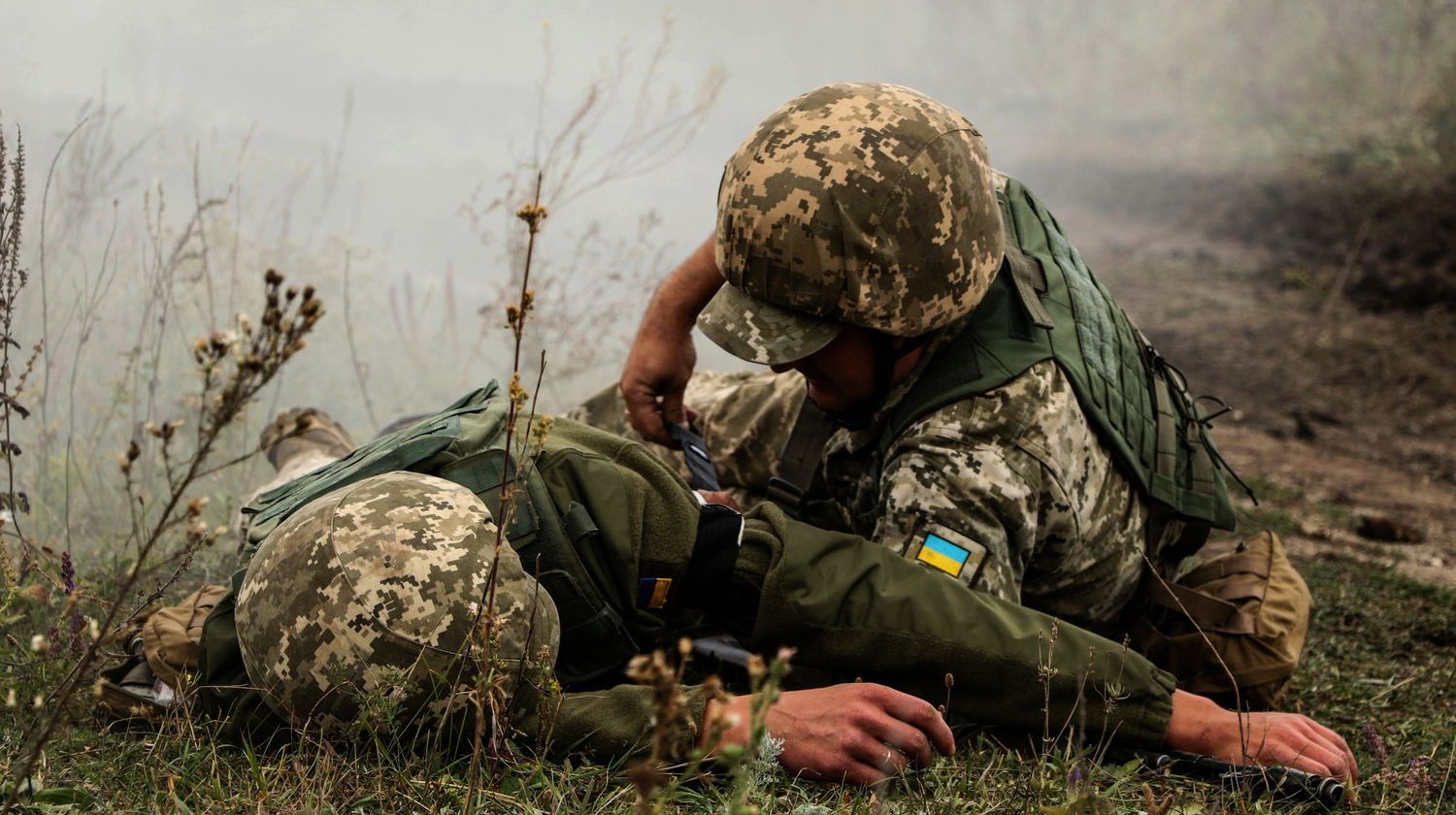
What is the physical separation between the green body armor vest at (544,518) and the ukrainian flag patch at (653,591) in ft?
0.13

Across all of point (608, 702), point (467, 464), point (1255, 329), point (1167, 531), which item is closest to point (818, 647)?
point (608, 702)

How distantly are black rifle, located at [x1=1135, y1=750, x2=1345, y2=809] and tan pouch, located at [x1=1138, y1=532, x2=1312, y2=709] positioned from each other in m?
0.35

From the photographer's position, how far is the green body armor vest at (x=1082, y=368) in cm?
286

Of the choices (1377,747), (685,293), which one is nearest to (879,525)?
(685,293)

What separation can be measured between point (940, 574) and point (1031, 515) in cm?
33

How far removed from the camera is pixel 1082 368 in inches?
115

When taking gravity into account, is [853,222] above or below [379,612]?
above

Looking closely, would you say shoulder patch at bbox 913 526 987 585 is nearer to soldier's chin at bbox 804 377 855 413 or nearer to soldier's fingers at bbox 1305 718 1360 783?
soldier's chin at bbox 804 377 855 413

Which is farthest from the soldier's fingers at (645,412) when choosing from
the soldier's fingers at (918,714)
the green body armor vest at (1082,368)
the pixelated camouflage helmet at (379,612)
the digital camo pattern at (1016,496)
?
the soldier's fingers at (918,714)

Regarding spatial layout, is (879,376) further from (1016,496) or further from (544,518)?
(544,518)

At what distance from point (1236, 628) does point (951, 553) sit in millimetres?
829

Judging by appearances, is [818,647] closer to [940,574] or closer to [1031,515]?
[940,574]

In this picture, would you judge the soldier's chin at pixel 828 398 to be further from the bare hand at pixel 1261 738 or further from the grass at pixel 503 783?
the bare hand at pixel 1261 738

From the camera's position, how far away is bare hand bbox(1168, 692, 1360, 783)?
2.39 m
